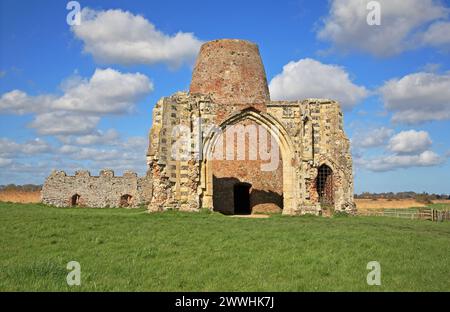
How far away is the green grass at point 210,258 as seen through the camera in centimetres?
631

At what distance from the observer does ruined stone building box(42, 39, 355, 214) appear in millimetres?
18906

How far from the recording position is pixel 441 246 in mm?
10109

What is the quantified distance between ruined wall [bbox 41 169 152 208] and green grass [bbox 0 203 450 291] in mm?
17936

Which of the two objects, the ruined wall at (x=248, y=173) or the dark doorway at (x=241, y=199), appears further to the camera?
the dark doorway at (x=241, y=199)

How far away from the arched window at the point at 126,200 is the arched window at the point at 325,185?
13358mm

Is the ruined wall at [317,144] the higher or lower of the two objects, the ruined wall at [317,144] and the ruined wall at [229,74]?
the lower

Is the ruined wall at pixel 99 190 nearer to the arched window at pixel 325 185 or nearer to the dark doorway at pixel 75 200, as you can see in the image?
the dark doorway at pixel 75 200

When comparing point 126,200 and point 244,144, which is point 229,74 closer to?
point 244,144

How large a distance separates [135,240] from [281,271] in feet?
12.8

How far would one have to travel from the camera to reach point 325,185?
23094 millimetres

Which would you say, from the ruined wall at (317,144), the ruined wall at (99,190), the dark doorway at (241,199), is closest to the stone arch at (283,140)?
the ruined wall at (317,144)

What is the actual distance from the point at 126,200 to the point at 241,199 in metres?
9.04

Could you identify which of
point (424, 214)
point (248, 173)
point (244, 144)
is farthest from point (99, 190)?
point (424, 214)
